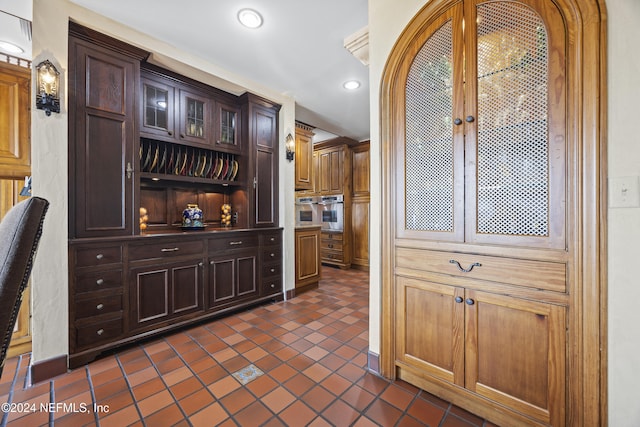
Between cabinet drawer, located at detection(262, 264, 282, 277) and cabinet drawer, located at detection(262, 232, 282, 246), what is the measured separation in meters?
0.27

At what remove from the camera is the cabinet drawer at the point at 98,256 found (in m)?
1.87

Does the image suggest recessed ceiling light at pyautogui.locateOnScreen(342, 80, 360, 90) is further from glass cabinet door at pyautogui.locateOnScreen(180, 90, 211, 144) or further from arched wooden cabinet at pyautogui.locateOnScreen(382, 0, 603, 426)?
glass cabinet door at pyautogui.locateOnScreen(180, 90, 211, 144)

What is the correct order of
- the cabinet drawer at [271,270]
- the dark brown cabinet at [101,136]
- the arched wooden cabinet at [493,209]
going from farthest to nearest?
1. the cabinet drawer at [271,270]
2. the dark brown cabinet at [101,136]
3. the arched wooden cabinet at [493,209]

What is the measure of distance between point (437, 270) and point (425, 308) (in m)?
0.25

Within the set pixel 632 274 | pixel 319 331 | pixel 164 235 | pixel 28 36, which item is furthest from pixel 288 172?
pixel 632 274

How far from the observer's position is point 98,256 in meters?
1.95

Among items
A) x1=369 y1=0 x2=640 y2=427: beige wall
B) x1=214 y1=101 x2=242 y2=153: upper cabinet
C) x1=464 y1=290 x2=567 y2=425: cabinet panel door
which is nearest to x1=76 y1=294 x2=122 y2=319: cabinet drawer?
x1=214 y1=101 x2=242 y2=153: upper cabinet

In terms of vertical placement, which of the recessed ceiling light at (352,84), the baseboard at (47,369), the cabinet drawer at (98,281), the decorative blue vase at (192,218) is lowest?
the baseboard at (47,369)

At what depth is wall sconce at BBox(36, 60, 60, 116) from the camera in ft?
5.59

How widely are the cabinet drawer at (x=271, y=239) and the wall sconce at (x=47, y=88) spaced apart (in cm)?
200

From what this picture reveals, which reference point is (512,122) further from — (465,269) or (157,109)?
(157,109)

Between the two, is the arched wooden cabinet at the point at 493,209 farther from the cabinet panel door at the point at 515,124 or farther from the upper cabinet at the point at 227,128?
the upper cabinet at the point at 227,128

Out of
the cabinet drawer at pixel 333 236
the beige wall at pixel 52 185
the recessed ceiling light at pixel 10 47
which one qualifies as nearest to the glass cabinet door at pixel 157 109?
the beige wall at pixel 52 185

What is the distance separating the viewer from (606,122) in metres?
1.06
